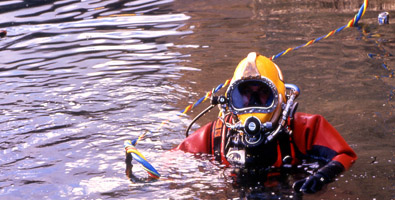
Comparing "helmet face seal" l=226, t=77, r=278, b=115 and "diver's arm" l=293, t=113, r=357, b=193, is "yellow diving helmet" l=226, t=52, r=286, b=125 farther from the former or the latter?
"diver's arm" l=293, t=113, r=357, b=193

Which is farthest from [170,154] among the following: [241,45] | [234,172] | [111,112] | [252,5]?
[252,5]

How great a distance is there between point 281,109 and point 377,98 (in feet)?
8.17

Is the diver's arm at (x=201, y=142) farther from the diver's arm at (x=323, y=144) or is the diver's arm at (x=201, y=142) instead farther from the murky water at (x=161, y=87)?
the diver's arm at (x=323, y=144)

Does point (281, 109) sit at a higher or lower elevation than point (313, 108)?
higher

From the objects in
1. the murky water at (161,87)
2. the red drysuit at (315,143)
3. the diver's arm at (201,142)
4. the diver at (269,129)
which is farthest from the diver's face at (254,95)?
the murky water at (161,87)

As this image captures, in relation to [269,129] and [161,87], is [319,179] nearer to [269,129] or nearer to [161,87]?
[269,129]

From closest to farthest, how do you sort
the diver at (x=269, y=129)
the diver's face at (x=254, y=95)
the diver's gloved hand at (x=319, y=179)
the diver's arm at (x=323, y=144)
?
the diver's gloved hand at (x=319, y=179), the diver's arm at (x=323, y=144), the diver at (x=269, y=129), the diver's face at (x=254, y=95)

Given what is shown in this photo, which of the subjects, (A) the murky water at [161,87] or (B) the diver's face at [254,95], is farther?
(A) the murky water at [161,87]

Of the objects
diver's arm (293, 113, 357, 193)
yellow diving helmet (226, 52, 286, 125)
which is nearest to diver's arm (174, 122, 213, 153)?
yellow diving helmet (226, 52, 286, 125)

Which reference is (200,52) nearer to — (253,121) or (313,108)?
(313,108)

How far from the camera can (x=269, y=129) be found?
154 inches

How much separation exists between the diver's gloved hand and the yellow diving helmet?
52cm

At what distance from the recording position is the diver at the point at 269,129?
3.92 m

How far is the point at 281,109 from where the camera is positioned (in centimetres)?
407
